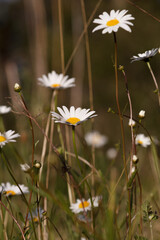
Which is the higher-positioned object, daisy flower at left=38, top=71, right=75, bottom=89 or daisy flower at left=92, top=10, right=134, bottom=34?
daisy flower at left=92, top=10, right=134, bottom=34

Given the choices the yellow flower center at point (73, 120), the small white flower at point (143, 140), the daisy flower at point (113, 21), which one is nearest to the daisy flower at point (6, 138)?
the yellow flower center at point (73, 120)

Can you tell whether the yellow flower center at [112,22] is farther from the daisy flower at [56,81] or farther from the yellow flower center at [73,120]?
the daisy flower at [56,81]

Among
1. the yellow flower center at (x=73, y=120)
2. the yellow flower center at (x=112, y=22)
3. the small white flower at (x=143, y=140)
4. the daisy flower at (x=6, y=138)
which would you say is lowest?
the small white flower at (x=143, y=140)

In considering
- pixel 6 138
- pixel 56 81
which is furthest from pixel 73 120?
pixel 56 81

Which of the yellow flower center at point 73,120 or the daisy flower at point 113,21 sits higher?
the daisy flower at point 113,21

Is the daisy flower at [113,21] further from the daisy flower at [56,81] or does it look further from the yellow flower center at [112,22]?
the daisy flower at [56,81]

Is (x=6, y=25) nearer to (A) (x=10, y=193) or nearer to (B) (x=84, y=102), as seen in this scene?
(B) (x=84, y=102)

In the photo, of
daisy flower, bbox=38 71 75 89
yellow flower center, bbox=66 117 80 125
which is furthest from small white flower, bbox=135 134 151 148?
yellow flower center, bbox=66 117 80 125

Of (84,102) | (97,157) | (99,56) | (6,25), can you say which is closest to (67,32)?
(99,56)

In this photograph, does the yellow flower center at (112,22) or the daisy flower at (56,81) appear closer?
the yellow flower center at (112,22)

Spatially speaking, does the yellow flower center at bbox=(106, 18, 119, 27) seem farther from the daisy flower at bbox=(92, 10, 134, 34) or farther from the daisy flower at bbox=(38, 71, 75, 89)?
the daisy flower at bbox=(38, 71, 75, 89)

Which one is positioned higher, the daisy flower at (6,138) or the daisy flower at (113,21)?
the daisy flower at (113,21)

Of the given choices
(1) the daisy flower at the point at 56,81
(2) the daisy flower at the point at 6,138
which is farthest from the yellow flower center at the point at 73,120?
(1) the daisy flower at the point at 56,81
